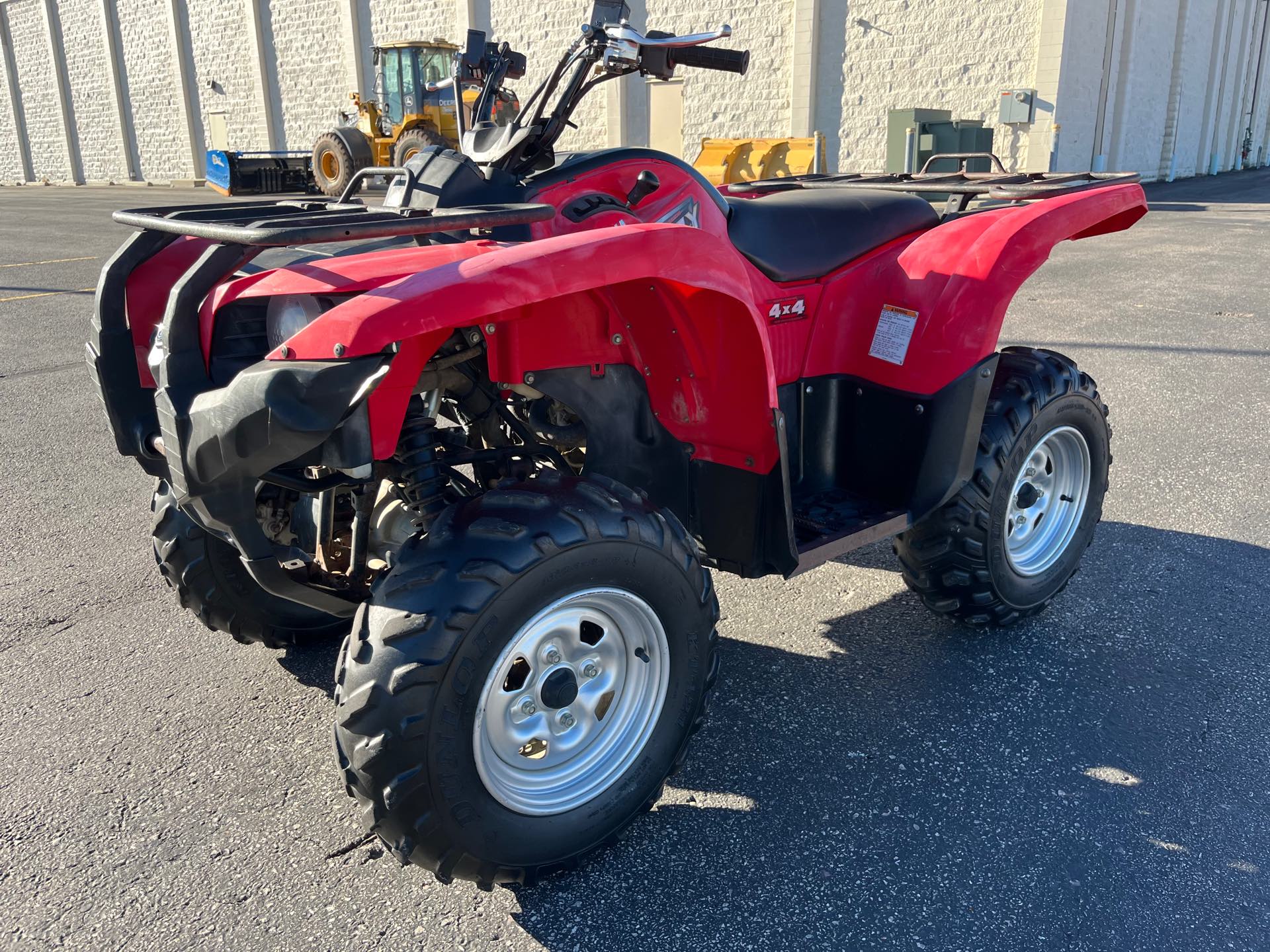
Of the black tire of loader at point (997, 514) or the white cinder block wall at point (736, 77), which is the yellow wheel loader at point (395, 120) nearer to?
the white cinder block wall at point (736, 77)

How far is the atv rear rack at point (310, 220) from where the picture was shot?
2.05 metres

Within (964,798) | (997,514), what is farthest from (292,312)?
(997,514)

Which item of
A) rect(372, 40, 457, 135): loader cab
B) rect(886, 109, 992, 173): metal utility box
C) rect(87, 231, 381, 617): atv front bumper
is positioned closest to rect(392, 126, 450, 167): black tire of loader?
rect(372, 40, 457, 135): loader cab

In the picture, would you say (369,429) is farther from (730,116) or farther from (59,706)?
(730,116)

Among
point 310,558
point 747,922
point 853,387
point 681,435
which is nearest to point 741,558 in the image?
A: point 681,435

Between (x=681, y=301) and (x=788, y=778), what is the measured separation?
1.38m

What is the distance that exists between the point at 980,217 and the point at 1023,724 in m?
1.65

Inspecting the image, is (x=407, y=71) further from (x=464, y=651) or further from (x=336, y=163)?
(x=464, y=651)

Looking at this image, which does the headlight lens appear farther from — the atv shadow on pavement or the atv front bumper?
the atv shadow on pavement

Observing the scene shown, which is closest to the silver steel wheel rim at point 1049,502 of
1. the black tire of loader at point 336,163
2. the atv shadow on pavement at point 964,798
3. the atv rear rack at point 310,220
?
the atv shadow on pavement at point 964,798

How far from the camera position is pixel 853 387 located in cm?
337

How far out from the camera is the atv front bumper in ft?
6.31

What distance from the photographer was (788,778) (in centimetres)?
285

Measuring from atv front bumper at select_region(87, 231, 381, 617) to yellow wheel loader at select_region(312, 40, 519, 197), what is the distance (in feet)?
67.3
